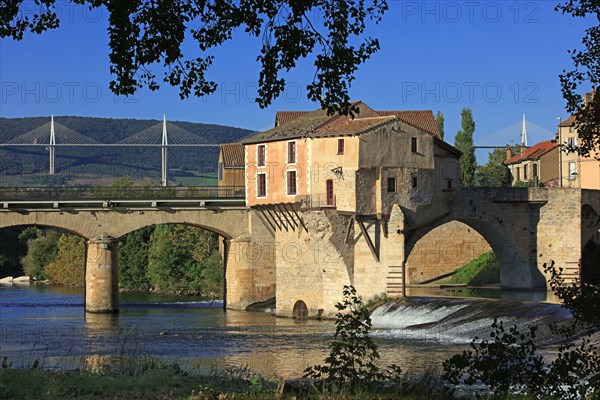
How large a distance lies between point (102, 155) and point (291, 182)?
80640 millimetres

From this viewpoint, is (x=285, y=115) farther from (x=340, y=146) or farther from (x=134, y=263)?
(x=134, y=263)

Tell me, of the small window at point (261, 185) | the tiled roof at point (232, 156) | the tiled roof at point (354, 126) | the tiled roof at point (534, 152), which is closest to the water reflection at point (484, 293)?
the small window at point (261, 185)

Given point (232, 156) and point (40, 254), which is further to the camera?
point (40, 254)

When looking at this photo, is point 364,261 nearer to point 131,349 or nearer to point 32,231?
point 131,349

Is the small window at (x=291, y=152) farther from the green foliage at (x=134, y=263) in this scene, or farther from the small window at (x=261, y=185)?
the green foliage at (x=134, y=263)

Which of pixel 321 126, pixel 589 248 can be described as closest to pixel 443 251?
pixel 589 248

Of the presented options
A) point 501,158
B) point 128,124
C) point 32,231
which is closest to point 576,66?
point 501,158

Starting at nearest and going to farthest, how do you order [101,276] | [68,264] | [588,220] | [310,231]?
[310,231] < [588,220] < [101,276] < [68,264]

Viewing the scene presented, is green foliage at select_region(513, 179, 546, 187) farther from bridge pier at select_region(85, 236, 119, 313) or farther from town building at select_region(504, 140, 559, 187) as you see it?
bridge pier at select_region(85, 236, 119, 313)

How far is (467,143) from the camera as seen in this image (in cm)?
8350

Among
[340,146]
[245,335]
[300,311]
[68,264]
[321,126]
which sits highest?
[321,126]

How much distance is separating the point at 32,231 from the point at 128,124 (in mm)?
41195

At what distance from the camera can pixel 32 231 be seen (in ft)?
330

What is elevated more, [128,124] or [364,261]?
[128,124]
